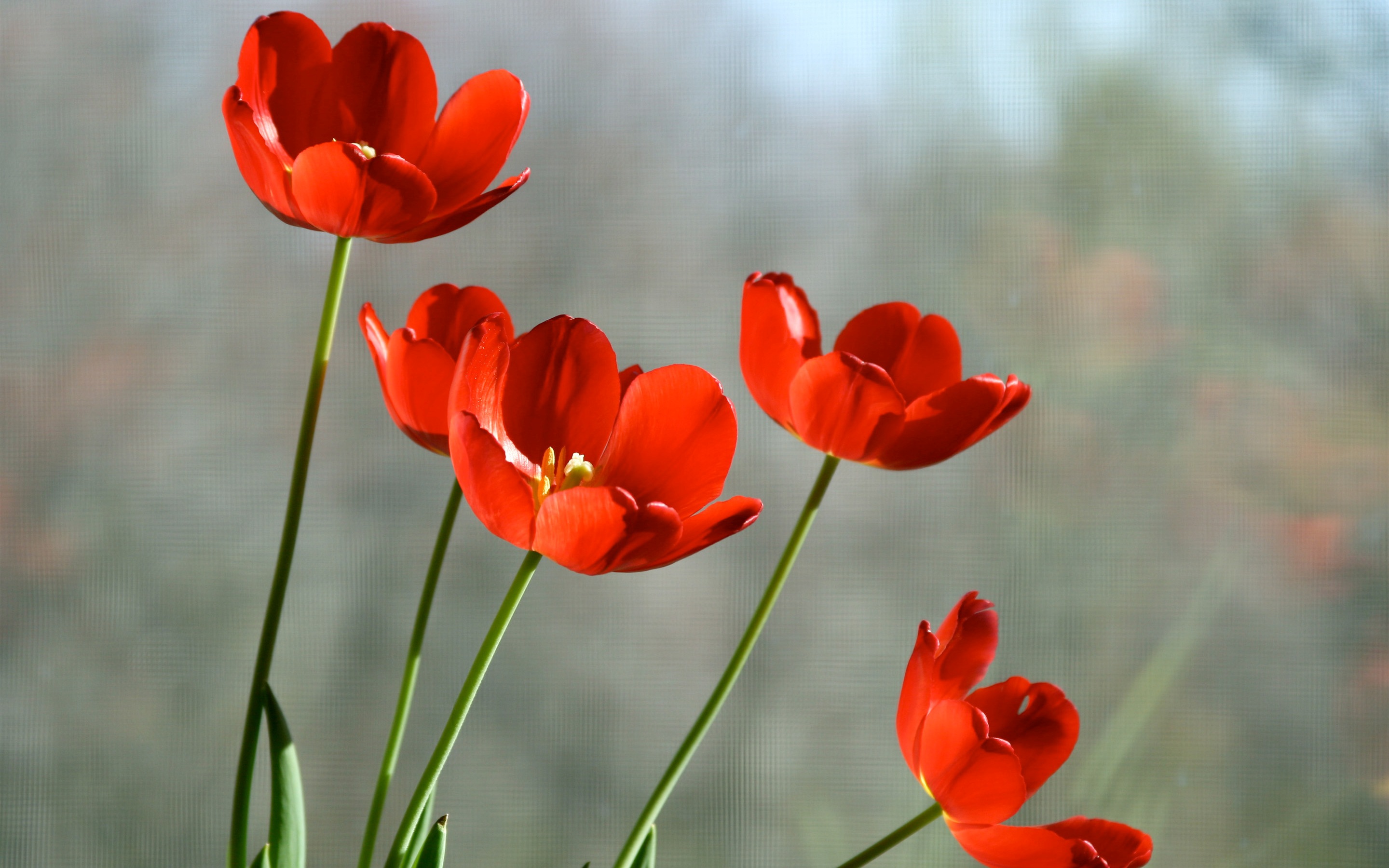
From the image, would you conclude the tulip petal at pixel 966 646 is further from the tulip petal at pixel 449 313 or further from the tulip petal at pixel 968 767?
the tulip petal at pixel 449 313

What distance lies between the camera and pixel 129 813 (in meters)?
0.71

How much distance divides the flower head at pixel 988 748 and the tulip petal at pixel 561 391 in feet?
0.36

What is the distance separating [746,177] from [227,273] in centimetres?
36

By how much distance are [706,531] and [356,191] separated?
13cm

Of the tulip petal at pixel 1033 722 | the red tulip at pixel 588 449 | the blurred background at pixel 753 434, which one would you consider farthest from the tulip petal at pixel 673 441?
the blurred background at pixel 753 434

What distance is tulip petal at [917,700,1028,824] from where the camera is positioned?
277 millimetres

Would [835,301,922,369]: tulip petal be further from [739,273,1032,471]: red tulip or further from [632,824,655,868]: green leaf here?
[632,824,655,868]: green leaf

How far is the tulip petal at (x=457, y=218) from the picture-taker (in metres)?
0.29

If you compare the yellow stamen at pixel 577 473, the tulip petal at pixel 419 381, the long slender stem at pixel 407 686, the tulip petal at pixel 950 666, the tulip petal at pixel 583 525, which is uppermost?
the tulip petal at pixel 419 381

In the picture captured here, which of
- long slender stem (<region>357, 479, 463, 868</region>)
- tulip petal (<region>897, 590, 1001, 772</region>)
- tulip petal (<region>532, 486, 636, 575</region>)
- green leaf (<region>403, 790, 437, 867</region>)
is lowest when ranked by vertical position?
green leaf (<region>403, 790, 437, 867</region>)

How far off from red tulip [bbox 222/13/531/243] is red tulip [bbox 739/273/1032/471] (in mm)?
91

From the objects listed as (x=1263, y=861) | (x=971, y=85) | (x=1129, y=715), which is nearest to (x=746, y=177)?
(x=971, y=85)

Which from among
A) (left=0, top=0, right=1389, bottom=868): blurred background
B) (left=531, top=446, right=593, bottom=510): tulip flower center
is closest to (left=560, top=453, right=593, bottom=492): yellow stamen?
(left=531, top=446, right=593, bottom=510): tulip flower center

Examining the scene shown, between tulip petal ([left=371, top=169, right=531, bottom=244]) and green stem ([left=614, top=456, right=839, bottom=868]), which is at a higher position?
tulip petal ([left=371, top=169, right=531, bottom=244])
